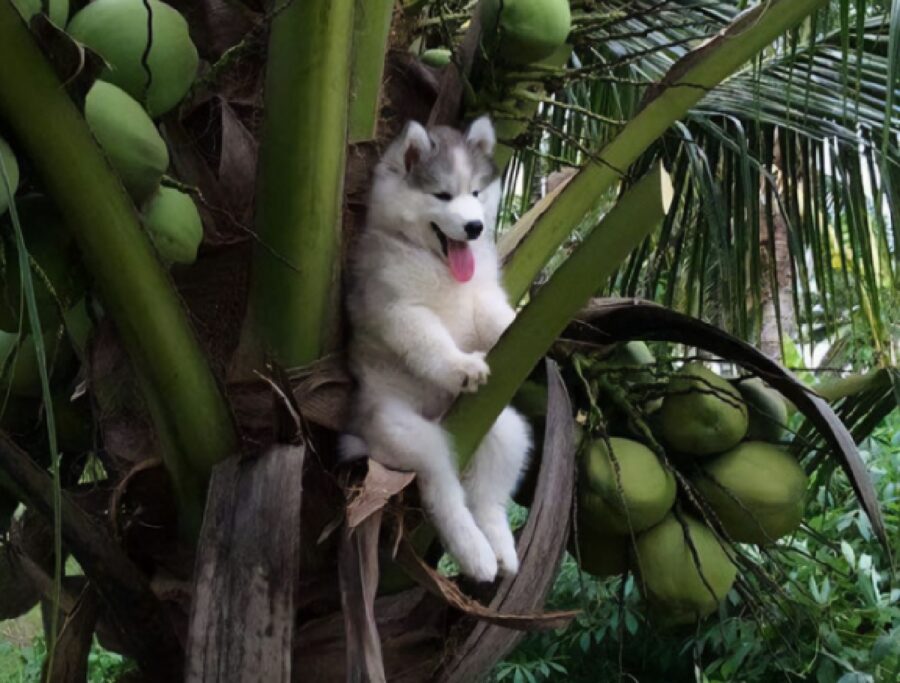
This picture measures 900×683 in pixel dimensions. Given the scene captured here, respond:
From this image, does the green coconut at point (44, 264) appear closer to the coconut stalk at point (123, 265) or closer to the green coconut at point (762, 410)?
the coconut stalk at point (123, 265)

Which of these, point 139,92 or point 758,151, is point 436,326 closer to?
point 139,92

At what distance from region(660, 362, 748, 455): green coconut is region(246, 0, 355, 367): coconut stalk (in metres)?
0.55

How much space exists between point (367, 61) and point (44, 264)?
1.86ft

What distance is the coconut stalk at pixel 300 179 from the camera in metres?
1.37

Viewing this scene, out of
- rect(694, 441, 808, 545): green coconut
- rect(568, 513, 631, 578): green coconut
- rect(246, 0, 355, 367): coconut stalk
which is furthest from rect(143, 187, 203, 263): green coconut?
rect(694, 441, 808, 545): green coconut

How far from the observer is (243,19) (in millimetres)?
1650

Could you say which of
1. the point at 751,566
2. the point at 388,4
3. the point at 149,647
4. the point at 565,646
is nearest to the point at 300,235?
the point at 388,4

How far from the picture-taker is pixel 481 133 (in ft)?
5.45

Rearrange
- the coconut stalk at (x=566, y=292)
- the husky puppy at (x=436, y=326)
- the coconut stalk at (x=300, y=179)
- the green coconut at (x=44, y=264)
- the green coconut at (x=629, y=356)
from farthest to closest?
the green coconut at (x=629, y=356) → the husky puppy at (x=436, y=326) → the coconut stalk at (x=300, y=179) → the coconut stalk at (x=566, y=292) → the green coconut at (x=44, y=264)

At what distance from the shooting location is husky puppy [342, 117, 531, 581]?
4.83ft

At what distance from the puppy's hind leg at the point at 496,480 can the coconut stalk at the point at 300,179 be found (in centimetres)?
29

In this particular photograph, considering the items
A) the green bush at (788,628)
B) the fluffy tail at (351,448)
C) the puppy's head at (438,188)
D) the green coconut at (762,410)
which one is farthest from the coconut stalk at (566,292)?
the green bush at (788,628)

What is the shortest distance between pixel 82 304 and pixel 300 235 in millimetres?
287

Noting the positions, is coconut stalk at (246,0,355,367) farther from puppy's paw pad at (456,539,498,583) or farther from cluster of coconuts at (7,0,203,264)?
puppy's paw pad at (456,539,498,583)
